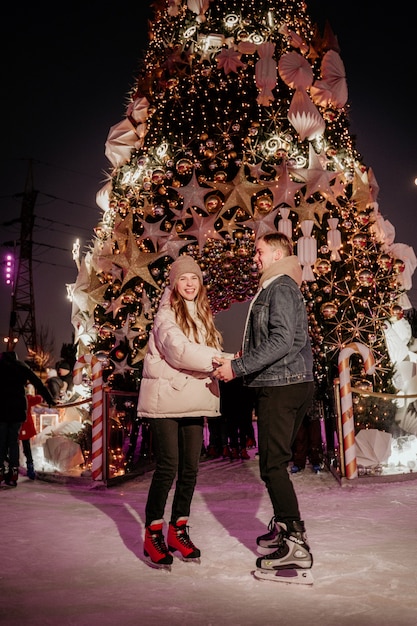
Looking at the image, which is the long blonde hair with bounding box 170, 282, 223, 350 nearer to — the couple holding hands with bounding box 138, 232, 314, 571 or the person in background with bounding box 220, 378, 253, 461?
the couple holding hands with bounding box 138, 232, 314, 571

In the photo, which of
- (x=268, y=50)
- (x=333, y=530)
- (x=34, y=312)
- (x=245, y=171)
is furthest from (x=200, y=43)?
(x=34, y=312)

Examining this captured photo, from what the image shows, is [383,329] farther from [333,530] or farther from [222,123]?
[333,530]

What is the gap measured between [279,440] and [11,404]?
498cm

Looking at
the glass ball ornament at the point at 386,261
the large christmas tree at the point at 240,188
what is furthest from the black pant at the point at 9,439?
the glass ball ornament at the point at 386,261

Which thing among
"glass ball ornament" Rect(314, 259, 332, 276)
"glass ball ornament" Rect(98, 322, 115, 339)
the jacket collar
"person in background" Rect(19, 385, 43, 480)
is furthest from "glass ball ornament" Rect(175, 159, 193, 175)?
the jacket collar

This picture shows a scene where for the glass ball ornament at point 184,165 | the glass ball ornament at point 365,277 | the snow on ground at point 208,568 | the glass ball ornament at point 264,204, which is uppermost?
the glass ball ornament at point 184,165

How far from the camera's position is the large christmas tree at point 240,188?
9.02 metres

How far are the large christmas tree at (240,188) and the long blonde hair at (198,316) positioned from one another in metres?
5.28

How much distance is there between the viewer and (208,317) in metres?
3.74

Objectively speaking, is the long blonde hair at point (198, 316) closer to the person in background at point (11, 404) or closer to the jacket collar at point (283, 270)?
the jacket collar at point (283, 270)

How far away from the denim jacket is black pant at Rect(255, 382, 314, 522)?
0.23 ft

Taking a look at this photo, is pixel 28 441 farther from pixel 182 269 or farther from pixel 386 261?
pixel 386 261

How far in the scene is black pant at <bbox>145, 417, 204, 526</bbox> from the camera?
3.44 m

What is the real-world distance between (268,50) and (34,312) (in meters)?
28.5
